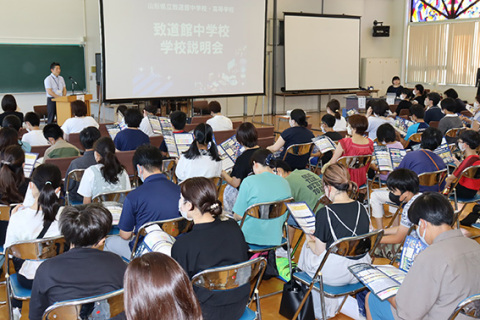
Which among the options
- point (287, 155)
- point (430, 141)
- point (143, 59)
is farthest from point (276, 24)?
point (430, 141)

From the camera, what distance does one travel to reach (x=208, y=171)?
450cm

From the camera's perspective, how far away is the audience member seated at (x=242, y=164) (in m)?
4.40

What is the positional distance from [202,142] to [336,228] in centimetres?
200

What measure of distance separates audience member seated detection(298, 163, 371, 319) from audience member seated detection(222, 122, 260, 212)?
141cm

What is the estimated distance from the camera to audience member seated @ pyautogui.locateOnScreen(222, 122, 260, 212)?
4398mm

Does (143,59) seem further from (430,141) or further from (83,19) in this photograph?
(430,141)

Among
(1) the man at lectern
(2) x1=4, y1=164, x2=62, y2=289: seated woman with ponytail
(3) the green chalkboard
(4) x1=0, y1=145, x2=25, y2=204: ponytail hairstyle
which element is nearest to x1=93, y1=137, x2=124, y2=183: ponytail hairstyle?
(4) x1=0, y1=145, x2=25, y2=204: ponytail hairstyle

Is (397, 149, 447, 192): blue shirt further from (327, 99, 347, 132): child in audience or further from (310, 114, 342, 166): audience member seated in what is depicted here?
(327, 99, 347, 132): child in audience

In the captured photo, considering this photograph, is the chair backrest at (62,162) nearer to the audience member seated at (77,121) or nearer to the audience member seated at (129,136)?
the audience member seated at (129,136)

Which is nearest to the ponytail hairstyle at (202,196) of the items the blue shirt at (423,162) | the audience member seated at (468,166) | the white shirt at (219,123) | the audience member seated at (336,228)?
the audience member seated at (336,228)

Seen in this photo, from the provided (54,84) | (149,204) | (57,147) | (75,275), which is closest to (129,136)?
(57,147)

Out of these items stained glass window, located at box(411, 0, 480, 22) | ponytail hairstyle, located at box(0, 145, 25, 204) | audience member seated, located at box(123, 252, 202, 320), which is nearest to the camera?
audience member seated, located at box(123, 252, 202, 320)

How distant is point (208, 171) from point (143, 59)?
20.5ft

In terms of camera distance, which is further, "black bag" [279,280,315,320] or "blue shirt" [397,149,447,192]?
"blue shirt" [397,149,447,192]
